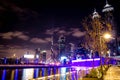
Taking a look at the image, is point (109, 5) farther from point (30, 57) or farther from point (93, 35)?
point (93, 35)

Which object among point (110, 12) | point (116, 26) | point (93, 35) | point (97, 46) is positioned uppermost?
point (110, 12)

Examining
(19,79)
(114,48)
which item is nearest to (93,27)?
(19,79)

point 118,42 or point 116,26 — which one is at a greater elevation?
point 116,26

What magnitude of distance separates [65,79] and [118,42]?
527ft

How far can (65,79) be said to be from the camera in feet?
38.5

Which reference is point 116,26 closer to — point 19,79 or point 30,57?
point 30,57

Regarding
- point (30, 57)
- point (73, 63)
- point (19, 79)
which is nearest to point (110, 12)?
point (73, 63)

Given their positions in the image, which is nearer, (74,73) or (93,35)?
(74,73)

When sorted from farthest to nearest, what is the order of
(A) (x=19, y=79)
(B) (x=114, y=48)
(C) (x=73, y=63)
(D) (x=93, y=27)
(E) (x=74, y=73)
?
1. (B) (x=114, y=48)
2. (C) (x=73, y=63)
3. (A) (x=19, y=79)
4. (D) (x=93, y=27)
5. (E) (x=74, y=73)

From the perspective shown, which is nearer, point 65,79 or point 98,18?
point 65,79

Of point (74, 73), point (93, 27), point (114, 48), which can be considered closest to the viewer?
point (74, 73)

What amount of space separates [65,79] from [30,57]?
450ft

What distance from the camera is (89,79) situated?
Answer: 12875 millimetres

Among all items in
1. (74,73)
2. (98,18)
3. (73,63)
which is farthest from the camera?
(73,63)
